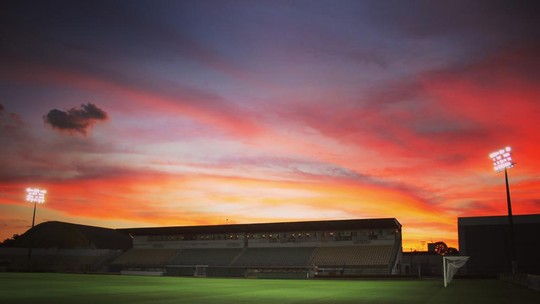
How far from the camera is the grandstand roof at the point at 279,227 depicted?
8350cm

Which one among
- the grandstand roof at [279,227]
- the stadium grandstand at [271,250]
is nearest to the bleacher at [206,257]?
the stadium grandstand at [271,250]

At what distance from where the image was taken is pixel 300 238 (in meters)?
91.6

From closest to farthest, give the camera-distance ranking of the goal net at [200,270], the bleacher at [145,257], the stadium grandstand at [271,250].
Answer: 1. the stadium grandstand at [271,250]
2. the goal net at [200,270]
3. the bleacher at [145,257]

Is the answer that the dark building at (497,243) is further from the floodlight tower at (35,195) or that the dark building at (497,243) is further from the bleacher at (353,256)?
the floodlight tower at (35,195)

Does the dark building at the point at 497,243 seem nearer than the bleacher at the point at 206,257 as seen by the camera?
Yes

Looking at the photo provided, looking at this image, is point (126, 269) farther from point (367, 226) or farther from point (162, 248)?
point (367, 226)

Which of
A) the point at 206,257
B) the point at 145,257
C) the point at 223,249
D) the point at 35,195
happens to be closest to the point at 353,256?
the point at 223,249

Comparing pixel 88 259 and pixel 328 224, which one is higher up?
pixel 328 224

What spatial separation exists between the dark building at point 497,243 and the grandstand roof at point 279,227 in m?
12.5

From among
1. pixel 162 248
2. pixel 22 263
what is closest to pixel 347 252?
pixel 162 248

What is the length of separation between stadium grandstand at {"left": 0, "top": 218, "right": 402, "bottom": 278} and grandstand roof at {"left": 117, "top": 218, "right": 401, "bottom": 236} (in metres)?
0.11

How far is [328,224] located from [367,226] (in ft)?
25.8

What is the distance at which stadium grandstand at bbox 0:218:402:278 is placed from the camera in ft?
268

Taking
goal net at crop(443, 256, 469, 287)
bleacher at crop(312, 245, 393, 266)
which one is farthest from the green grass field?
bleacher at crop(312, 245, 393, 266)
